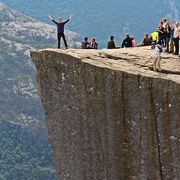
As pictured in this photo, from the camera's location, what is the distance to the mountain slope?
433ft

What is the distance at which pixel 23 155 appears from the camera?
138750 mm

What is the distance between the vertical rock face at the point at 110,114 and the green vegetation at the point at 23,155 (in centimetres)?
10395

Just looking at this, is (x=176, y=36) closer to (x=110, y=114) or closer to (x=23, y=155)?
(x=110, y=114)

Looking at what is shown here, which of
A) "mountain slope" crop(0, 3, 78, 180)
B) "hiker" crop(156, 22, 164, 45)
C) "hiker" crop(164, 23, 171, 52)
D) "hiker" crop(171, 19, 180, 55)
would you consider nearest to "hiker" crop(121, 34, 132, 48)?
"hiker" crop(156, 22, 164, 45)

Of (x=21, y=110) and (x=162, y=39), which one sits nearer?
(x=162, y=39)

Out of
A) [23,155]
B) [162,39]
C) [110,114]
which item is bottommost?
[23,155]

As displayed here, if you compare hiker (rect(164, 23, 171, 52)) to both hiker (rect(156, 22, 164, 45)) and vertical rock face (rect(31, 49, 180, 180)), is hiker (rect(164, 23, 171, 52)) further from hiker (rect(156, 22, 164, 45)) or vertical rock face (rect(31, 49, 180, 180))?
vertical rock face (rect(31, 49, 180, 180))

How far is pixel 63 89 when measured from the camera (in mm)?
20938

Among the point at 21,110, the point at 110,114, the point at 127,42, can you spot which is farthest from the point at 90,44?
the point at 21,110

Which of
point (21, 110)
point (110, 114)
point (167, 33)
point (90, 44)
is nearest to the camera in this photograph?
point (110, 114)

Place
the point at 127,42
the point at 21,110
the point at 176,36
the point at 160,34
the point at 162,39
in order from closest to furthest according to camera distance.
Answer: the point at 176,36, the point at 160,34, the point at 162,39, the point at 127,42, the point at 21,110

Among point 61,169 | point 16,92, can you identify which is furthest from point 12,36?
point 61,169

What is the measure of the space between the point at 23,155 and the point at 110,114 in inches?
4784

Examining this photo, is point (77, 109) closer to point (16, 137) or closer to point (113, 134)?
point (113, 134)
